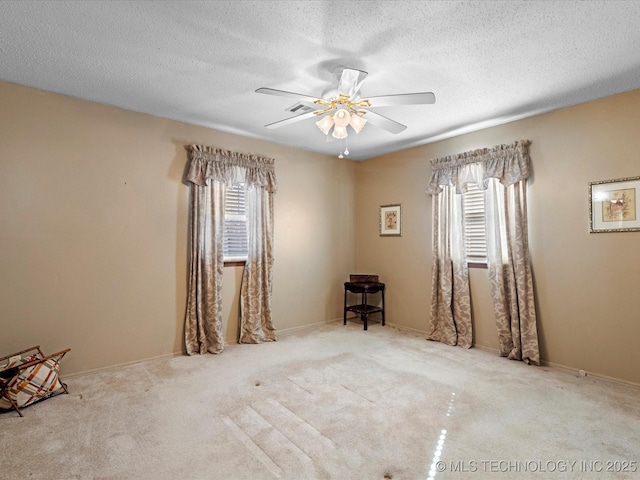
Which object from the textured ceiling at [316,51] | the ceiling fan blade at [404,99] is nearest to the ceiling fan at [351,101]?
the ceiling fan blade at [404,99]

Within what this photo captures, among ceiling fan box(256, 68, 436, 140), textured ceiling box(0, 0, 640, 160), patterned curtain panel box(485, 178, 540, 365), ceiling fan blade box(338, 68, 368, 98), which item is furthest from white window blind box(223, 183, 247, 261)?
patterned curtain panel box(485, 178, 540, 365)

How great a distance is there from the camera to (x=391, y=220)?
5.18 m

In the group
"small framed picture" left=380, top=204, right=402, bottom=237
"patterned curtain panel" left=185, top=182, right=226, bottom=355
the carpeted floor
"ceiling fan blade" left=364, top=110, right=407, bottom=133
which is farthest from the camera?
"small framed picture" left=380, top=204, right=402, bottom=237

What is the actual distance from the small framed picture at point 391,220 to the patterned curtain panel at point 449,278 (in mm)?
667

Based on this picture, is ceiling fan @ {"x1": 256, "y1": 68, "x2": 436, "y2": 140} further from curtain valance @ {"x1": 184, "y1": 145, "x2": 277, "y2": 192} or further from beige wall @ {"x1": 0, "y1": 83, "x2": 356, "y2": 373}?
beige wall @ {"x1": 0, "y1": 83, "x2": 356, "y2": 373}

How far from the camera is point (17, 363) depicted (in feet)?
8.95

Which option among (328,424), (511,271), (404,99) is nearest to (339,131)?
(404,99)

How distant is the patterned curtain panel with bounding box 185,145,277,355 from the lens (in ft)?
12.8

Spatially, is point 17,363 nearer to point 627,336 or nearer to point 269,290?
point 269,290

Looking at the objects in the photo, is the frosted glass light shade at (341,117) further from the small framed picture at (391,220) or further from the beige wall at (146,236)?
the small framed picture at (391,220)

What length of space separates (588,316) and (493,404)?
1497 mm

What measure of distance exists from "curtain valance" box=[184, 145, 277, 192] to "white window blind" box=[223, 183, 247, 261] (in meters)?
0.19

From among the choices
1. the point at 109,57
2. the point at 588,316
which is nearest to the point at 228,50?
the point at 109,57

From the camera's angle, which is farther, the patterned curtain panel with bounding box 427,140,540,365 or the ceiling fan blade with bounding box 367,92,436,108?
the patterned curtain panel with bounding box 427,140,540,365
